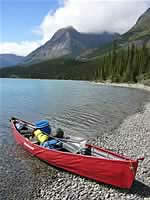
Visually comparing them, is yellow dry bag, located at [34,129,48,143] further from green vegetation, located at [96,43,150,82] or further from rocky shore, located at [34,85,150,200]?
green vegetation, located at [96,43,150,82]

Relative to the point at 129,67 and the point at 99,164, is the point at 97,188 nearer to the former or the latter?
the point at 99,164

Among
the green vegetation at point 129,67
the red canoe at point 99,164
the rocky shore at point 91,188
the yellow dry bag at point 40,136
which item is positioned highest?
the green vegetation at point 129,67

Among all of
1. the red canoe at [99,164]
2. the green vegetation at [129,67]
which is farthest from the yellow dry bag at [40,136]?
the green vegetation at [129,67]

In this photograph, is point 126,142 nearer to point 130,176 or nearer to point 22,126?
point 130,176

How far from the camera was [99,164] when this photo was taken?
988 cm

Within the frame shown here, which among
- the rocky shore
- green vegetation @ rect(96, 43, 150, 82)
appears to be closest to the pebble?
the rocky shore

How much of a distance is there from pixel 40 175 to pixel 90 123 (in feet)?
43.0

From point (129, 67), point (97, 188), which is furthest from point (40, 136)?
point (129, 67)

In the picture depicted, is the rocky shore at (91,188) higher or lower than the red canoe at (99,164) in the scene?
lower

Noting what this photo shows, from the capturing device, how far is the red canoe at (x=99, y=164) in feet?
30.3

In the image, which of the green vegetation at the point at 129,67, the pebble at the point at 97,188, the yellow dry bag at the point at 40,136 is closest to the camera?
the pebble at the point at 97,188

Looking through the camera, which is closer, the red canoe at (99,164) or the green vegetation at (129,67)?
the red canoe at (99,164)

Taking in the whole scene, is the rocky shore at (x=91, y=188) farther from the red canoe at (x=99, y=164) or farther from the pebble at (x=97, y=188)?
the red canoe at (x=99, y=164)

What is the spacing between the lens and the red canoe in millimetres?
9241
